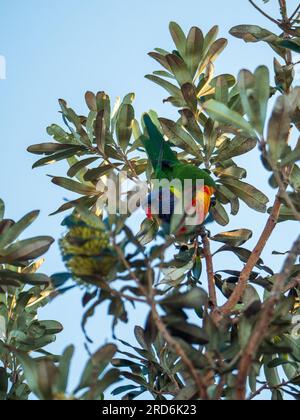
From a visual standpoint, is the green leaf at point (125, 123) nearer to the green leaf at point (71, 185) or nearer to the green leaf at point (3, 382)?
the green leaf at point (71, 185)

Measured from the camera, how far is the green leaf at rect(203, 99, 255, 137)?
4.35 feet

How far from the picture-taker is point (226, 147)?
7.89 ft

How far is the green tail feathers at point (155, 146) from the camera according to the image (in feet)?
7.62

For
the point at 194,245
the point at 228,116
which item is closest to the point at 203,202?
the point at 194,245

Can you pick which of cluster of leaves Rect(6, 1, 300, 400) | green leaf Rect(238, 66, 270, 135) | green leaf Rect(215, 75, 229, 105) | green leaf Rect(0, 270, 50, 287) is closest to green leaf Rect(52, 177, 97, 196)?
cluster of leaves Rect(6, 1, 300, 400)

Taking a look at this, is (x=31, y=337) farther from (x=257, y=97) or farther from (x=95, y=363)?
(x=257, y=97)

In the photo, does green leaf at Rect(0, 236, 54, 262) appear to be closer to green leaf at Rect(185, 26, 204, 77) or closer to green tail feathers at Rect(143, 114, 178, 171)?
green tail feathers at Rect(143, 114, 178, 171)

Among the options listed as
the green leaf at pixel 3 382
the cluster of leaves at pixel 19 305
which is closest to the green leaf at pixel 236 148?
the cluster of leaves at pixel 19 305

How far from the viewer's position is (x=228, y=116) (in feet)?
4.44

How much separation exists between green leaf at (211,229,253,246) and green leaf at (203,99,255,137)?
1.05m
